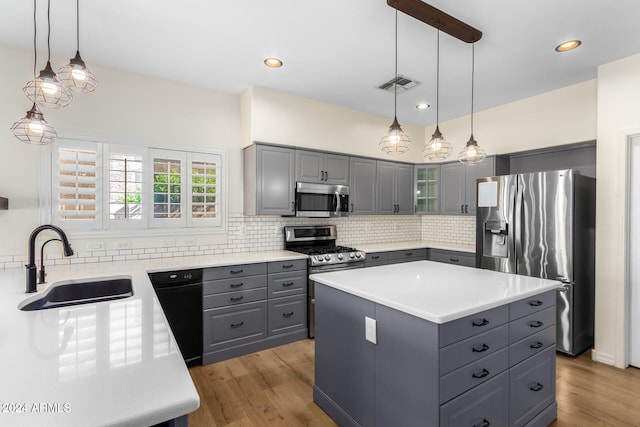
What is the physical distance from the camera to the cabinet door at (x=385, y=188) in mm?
4773

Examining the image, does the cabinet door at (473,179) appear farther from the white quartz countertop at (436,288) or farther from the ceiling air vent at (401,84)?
the white quartz countertop at (436,288)

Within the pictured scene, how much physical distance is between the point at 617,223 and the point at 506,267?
104 cm

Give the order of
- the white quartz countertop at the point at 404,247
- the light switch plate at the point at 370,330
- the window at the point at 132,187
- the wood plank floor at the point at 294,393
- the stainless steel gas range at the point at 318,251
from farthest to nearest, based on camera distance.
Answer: the white quartz countertop at the point at 404,247 → the stainless steel gas range at the point at 318,251 → the window at the point at 132,187 → the wood plank floor at the point at 294,393 → the light switch plate at the point at 370,330

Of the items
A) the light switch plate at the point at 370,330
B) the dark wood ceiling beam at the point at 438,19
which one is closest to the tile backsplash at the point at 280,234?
the light switch plate at the point at 370,330

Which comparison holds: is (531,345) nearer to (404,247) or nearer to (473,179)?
(404,247)

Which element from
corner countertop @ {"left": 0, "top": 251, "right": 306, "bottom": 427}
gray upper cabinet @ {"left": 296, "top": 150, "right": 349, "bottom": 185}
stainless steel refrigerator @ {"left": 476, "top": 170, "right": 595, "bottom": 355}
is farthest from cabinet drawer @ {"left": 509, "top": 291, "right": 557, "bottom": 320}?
gray upper cabinet @ {"left": 296, "top": 150, "right": 349, "bottom": 185}

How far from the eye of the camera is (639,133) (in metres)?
2.90

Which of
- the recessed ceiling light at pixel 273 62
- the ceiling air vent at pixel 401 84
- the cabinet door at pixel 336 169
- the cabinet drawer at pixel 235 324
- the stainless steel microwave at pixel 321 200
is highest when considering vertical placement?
the recessed ceiling light at pixel 273 62

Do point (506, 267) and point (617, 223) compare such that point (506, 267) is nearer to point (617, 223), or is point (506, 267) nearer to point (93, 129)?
point (617, 223)

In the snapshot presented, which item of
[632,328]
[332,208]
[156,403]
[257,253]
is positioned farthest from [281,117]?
[632,328]

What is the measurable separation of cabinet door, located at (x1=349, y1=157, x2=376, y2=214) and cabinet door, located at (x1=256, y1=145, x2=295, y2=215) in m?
0.95

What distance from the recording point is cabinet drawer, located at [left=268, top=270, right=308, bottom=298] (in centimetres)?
348

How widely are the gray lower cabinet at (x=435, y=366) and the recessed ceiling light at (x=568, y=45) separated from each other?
6.99 feet

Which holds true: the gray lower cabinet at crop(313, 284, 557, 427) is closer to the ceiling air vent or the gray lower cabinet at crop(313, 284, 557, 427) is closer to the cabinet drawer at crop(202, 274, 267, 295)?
the cabinet drawer at crop(202, 274, 267, 295)
